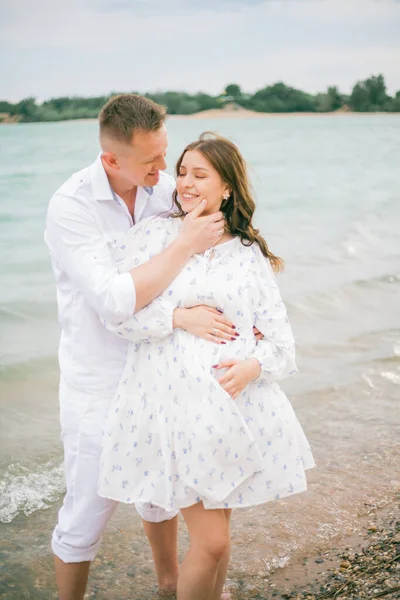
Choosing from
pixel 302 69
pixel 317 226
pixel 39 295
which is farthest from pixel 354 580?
pixel 302 69

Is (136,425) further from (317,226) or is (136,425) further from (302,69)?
(302,69)

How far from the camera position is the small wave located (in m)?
4.35

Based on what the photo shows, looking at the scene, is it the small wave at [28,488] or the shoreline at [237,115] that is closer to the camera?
the small wave at [28,488]

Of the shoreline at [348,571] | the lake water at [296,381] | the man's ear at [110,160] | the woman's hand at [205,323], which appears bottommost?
the lake water at [296,381]

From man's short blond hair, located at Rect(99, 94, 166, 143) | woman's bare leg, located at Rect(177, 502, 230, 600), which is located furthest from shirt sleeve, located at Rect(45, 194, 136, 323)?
woman's bare leg, located at Rect(177, 502, 230, 600)

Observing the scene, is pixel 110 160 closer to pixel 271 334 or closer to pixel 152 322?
pixel 152 322

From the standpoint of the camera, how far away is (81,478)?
281 cm

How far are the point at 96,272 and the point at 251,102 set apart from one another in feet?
69.5

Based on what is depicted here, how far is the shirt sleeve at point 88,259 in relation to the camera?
2.55 metres

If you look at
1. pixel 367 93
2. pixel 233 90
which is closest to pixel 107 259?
pixel 233 90

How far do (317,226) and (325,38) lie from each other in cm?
1643

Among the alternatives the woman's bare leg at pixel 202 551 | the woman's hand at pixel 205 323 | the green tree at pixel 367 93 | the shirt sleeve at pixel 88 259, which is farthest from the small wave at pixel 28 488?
the green tree at pixel 367 93

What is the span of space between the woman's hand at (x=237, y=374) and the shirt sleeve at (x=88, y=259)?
0.36 meters

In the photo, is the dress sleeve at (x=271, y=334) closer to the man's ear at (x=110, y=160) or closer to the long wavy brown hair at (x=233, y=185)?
the long wavy brown hair at (x=233, y=185)
